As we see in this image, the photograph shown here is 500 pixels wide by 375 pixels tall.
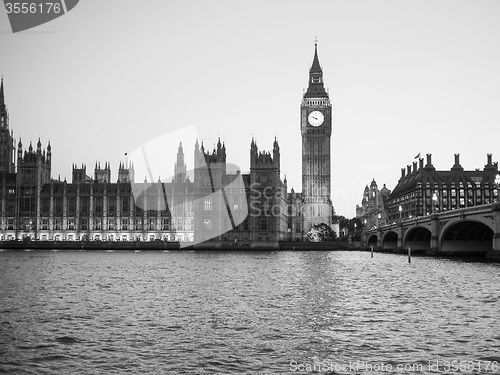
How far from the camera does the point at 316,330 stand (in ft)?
99.5

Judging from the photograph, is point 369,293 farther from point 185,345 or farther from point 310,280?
point 185,345

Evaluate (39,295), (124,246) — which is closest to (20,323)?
(39,295)

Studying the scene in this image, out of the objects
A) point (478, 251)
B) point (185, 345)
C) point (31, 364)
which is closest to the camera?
point (31, 364)

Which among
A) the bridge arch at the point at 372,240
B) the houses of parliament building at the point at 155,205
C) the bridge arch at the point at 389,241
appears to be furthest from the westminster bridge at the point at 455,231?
the houses of parliament building at the point at 155,205

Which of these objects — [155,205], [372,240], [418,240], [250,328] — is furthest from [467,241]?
[155,205]

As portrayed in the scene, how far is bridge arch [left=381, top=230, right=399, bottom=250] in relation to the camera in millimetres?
155875

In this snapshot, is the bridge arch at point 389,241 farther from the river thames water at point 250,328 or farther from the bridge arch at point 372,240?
the river thames water at point 250,328

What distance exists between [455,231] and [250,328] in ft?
266

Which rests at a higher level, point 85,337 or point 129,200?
point 129,200

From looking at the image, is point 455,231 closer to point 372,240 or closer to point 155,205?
point 372,240

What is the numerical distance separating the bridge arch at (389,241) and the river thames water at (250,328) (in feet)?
336

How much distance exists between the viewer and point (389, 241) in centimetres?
16888

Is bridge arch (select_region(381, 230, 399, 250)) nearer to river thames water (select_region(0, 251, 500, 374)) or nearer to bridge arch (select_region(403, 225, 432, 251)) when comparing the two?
bridge arch (select_region(403, 225, 432, 251))

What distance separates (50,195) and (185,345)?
174 metres
